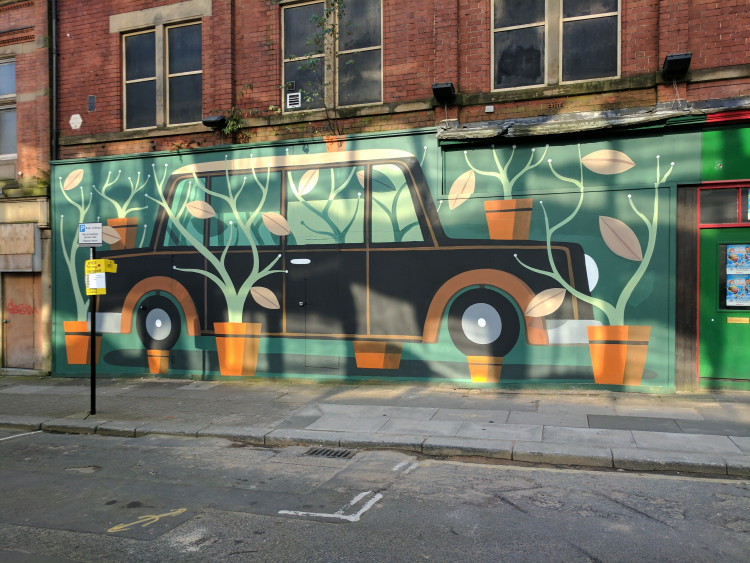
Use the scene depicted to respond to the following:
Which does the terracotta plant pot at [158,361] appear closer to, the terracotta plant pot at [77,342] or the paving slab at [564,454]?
the terracotta plant pot at [77,342]

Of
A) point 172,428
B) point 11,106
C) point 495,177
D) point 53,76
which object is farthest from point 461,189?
point 11,106

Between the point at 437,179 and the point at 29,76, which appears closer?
the point at 437,179

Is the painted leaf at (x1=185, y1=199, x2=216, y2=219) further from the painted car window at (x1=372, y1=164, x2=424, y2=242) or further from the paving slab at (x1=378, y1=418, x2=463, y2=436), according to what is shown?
the paving slab at (x1=378, y1=418, x2=463, y2=436)

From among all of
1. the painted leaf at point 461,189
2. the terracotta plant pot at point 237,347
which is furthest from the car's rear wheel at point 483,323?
the terracotta plant pot at point 237,347

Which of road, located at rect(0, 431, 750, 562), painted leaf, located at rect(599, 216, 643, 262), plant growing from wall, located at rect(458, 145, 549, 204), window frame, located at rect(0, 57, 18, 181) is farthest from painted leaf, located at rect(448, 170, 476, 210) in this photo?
window frame, located at rect(0, 57, 18, 181)

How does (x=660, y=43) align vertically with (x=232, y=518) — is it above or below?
above

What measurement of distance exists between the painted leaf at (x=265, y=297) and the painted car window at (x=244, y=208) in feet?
3.11

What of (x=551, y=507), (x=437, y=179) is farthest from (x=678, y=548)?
(x=437, y=179)

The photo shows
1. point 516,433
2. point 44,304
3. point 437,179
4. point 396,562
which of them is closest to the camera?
point 396,562

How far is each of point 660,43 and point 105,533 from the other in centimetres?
1026

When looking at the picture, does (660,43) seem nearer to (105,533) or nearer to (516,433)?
(516,433)

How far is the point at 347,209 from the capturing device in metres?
11.3

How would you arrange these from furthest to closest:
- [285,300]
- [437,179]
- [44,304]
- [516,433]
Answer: [44,304] < [285,300] < [437,179] < [516,433]

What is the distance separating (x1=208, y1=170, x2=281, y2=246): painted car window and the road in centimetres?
565
